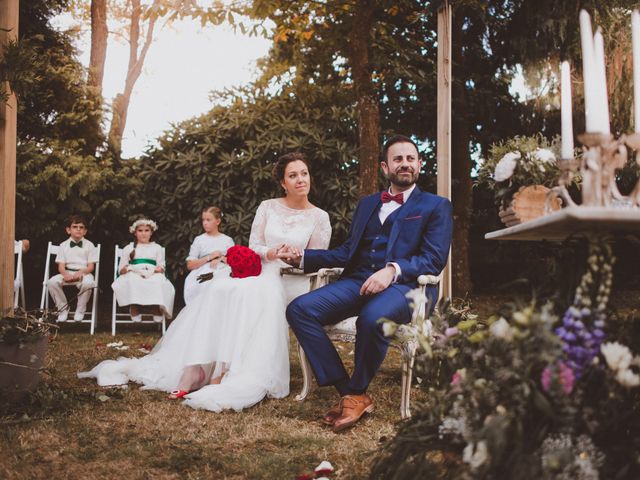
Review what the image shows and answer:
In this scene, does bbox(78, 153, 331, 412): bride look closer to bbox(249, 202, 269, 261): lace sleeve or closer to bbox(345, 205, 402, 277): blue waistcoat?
bbox(249, 202, 269, 261): lace sleeve

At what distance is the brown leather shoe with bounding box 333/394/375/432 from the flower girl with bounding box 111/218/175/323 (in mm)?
4062

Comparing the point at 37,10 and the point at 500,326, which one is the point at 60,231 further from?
the point at 500,326

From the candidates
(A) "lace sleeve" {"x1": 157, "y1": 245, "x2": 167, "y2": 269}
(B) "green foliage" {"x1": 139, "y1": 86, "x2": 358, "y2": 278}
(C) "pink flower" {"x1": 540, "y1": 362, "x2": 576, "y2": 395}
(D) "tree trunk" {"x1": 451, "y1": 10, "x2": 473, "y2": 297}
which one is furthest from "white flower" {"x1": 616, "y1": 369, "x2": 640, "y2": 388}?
(D) "tree trunk" {"x1": 451, "y1": 10, "x2": 473, "y2": 297}

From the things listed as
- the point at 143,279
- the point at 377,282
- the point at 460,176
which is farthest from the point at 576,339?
the point at 460,176

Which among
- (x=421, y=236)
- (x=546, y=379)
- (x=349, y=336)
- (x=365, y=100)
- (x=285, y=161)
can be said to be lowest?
(x=349, y=336)

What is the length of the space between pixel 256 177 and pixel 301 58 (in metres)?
1.99

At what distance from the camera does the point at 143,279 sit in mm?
7219

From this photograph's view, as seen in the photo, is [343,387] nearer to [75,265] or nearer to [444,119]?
[444,119]

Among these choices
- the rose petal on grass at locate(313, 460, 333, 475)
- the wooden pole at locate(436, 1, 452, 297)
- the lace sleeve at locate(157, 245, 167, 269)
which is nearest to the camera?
the rose petal on grass at locate(313, 460, 333, 475)

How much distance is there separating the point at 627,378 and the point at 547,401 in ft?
0.68

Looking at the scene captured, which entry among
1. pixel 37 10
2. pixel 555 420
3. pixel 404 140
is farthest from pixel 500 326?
pixel 37 10

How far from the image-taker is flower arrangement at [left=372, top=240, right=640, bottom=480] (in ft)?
5.42

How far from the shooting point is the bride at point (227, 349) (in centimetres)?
399

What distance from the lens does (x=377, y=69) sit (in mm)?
8523
